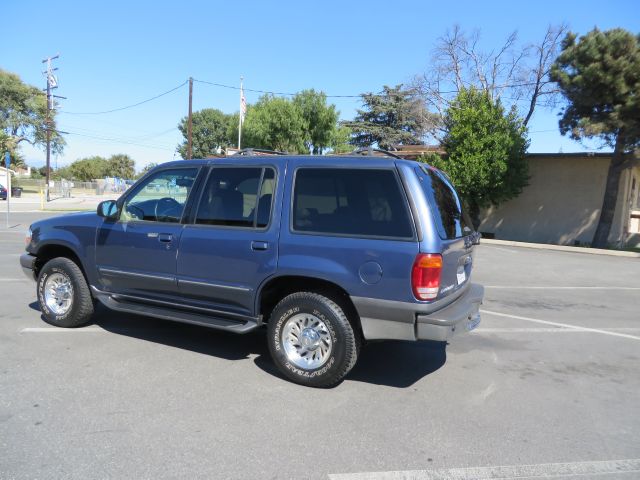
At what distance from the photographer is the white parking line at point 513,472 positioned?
10.2 ft

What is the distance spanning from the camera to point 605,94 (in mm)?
18266

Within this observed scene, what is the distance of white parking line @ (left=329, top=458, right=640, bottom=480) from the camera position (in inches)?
122

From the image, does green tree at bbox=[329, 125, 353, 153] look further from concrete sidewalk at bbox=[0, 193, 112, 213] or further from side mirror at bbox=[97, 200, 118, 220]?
side mirror at bbox=[97, 200, 118, 220]

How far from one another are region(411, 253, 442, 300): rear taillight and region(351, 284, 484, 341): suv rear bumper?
95mm

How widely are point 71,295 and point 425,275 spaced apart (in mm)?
4000

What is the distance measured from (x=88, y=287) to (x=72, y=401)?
77.0 inches

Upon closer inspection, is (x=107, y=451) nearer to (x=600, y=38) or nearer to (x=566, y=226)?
(x=600, y=38)

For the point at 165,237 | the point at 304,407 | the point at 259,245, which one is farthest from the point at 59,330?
the point at 304,407

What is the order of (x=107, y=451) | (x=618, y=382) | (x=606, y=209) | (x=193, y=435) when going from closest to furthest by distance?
(x=107, y=451) < (x=193, y=435) < (x=618, y=382) < (x=606, y=209)

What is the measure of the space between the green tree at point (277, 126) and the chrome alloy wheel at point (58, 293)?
27.7m

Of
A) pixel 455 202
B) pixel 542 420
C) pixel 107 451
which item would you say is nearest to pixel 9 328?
pixel 107 451

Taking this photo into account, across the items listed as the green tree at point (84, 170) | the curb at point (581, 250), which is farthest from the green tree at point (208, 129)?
the curb at point (581, 250)

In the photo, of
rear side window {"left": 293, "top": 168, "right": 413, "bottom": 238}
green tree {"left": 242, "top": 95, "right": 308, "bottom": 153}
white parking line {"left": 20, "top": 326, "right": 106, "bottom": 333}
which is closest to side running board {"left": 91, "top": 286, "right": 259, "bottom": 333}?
white parking line {"left": 20, "top": 326, "right": 106, "bottom": 333}

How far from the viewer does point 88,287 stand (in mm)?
5645
